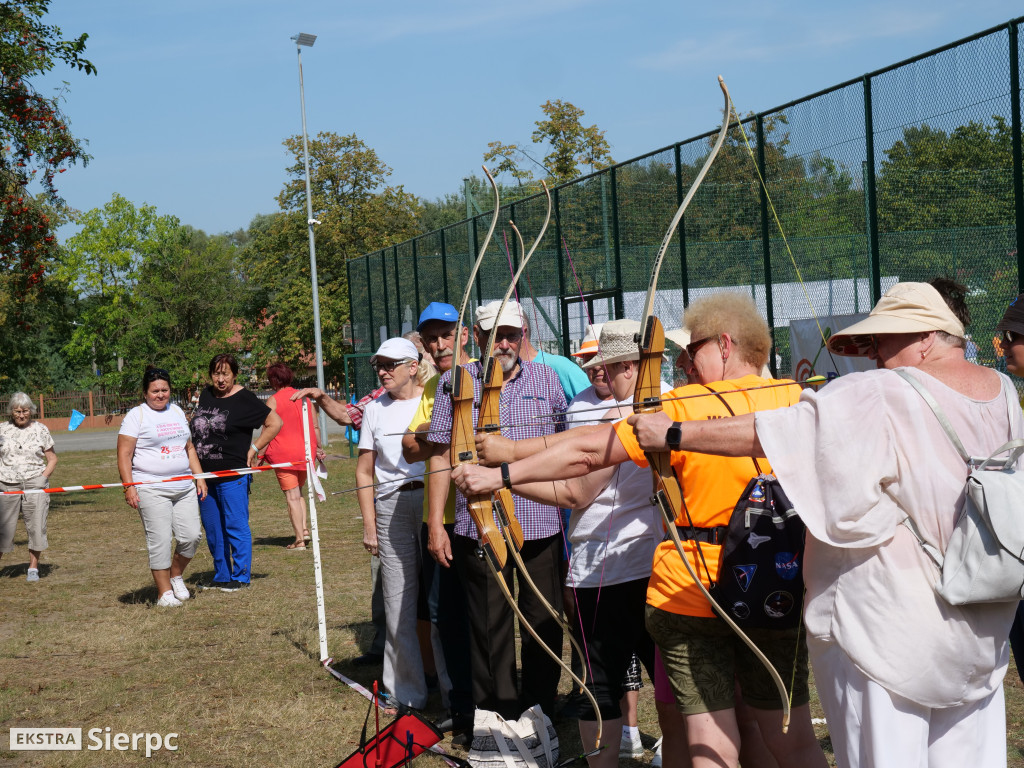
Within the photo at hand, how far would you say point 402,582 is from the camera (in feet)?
16.4

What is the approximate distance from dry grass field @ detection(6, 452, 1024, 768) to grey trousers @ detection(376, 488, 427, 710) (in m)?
0.21

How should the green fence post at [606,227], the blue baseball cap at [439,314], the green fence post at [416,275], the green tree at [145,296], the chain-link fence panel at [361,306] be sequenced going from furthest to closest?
the green tree at [145,296], the chain-link fence panel at [361,306], the green fence post at [416,275], the green fence post at [606,227], the blue baseball cap at [439,314]

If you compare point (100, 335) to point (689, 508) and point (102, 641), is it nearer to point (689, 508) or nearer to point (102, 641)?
point (102, 641)

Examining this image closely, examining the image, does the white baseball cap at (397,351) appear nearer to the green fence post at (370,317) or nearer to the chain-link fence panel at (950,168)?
the chain-link fence panel at (950,168)

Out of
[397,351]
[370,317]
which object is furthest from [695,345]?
[370,317]

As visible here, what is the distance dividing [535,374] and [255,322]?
47871 millimetres

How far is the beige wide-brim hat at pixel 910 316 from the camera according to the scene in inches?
97.0

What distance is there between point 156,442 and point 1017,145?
5.98 m

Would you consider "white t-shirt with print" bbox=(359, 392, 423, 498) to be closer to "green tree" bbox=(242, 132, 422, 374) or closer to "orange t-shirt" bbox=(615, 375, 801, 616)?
"orange t-shirt" bbox=(615, 375, 801, 616)

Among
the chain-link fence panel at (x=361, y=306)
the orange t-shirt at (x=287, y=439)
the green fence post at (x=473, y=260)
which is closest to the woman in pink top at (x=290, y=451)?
the orange t-shirt at (x=287, y=439)

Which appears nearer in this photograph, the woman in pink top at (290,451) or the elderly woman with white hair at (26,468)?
the elderly woman with white hair at (26,468)

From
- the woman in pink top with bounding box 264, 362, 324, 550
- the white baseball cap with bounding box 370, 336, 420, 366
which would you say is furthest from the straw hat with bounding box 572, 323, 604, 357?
the woman in pink top with bounding box 264, 362, 324, 550

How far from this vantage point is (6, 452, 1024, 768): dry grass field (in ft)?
15.0

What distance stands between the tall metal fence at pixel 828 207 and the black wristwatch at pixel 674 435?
1.81 meters
